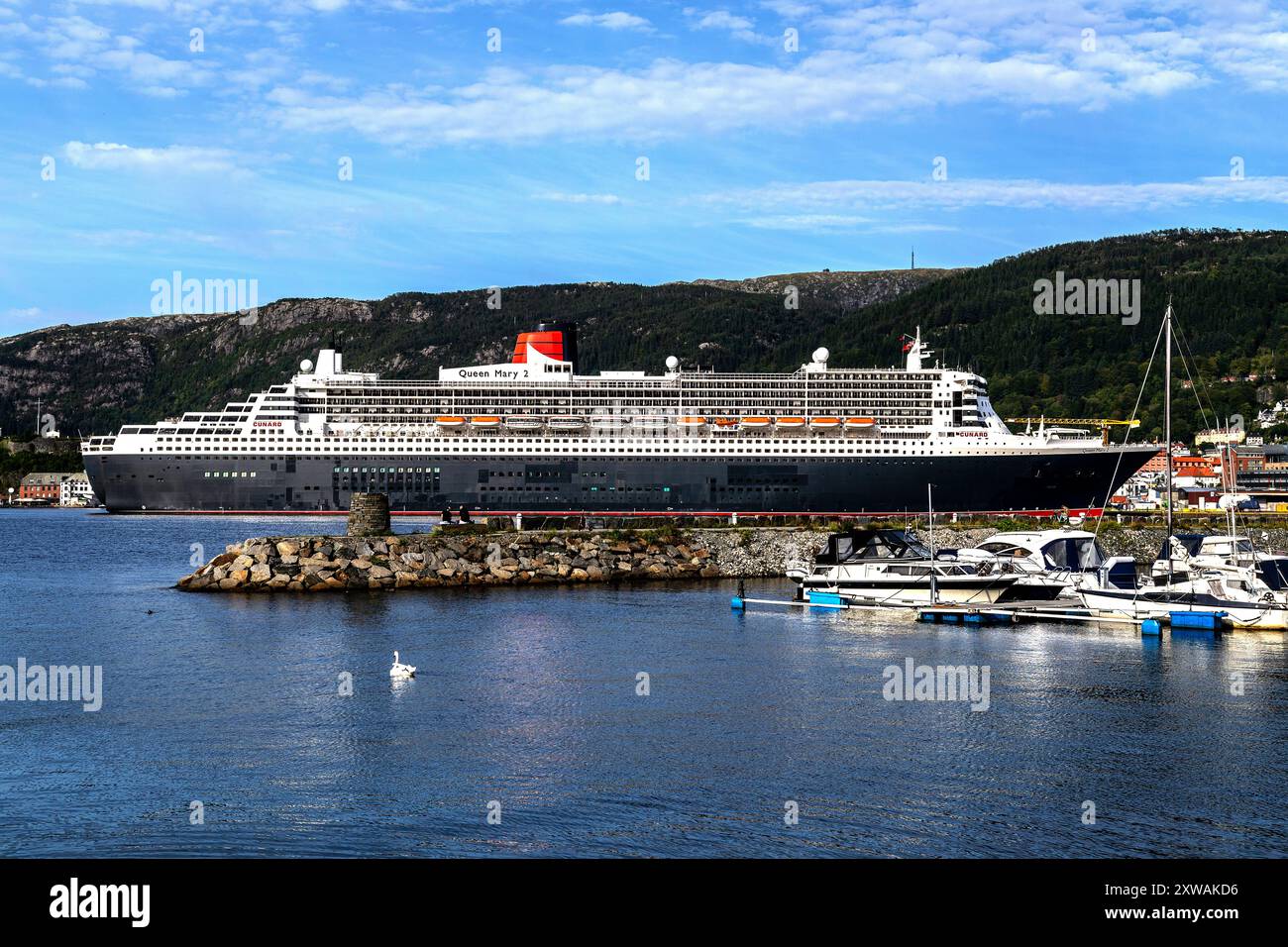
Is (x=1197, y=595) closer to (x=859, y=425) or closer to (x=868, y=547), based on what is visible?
(x=868, y=547)

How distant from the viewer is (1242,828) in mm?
16188

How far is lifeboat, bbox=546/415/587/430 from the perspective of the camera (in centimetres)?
9756

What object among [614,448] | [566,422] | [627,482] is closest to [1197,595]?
[627,482]

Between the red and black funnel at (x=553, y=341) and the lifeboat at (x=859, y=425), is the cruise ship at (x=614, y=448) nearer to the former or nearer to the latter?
the lifeboat at (x=859, y=425)

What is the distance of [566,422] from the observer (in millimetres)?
97938

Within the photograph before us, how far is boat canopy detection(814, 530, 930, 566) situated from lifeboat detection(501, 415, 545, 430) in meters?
54.4

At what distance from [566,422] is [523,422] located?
10.6ft

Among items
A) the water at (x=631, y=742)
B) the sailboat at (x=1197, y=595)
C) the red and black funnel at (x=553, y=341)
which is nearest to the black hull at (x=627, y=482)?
the red and black funnel at (x=553, y=341)
